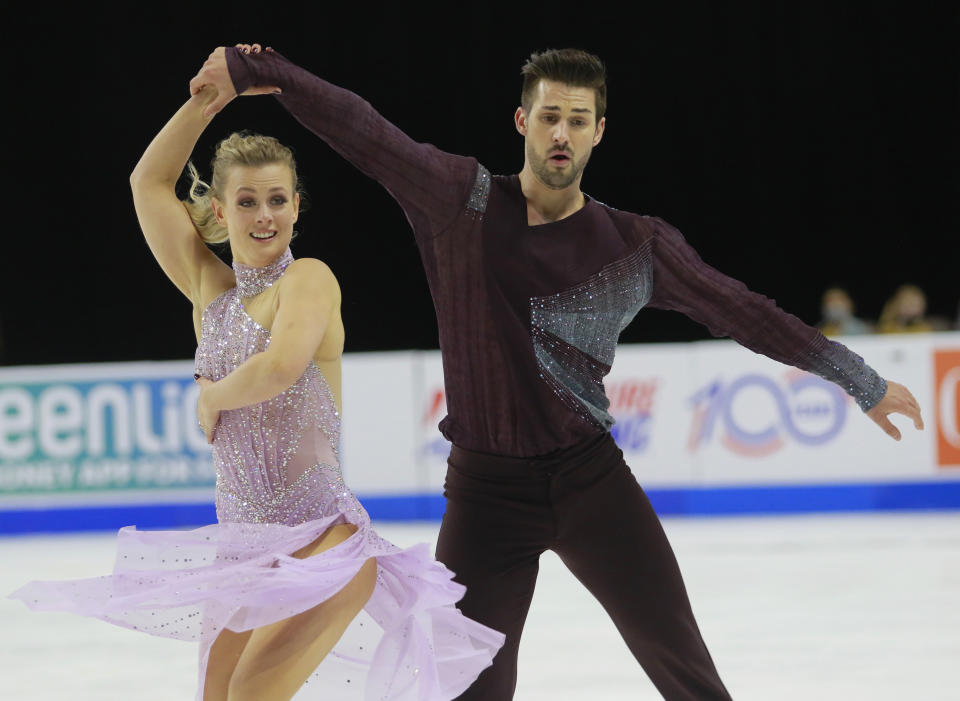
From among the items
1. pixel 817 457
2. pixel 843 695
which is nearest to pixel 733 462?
pixel 817 457

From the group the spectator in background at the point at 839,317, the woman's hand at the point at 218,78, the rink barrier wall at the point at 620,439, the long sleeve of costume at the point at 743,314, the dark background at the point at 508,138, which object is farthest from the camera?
the dark background at the point at 508,138

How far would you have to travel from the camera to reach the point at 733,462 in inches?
291

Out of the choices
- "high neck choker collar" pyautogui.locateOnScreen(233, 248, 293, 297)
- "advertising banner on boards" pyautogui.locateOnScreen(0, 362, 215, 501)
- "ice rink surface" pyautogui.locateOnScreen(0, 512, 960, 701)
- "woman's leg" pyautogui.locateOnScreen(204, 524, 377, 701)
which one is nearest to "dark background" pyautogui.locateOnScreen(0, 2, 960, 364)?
"advertising banner on boards" pyautogui.locateOnScreen(0, 362, 215, 501)

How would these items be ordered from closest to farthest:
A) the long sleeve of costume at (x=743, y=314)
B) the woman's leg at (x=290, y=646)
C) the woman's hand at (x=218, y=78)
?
the woman's leg at (x=290, y=646)
the woman's hand at (x=218, y=78)
the long sleeve of costume at (x=743, y=314)

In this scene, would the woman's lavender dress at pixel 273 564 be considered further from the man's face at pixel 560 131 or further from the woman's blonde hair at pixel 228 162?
the man's face at pixel 560 131

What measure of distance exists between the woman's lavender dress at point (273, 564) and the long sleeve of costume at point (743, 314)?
2.45 ft

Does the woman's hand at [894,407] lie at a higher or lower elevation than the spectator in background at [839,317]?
higher

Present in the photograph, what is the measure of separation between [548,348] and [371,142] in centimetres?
52

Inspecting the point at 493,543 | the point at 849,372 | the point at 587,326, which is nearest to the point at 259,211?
the point at 587,326

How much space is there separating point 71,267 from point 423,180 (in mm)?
9549

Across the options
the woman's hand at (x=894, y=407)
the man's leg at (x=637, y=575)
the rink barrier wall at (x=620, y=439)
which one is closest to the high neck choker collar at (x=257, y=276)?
the man's leg at (x=637, y=575)

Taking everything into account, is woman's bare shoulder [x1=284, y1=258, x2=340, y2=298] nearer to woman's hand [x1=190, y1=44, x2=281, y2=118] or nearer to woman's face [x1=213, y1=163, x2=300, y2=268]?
woman's face [x1=213, y1=163, x2=300, y2=268]

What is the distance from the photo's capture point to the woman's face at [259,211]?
2.23 meters

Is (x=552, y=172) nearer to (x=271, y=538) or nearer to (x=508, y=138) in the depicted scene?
(x=271, y=538)
